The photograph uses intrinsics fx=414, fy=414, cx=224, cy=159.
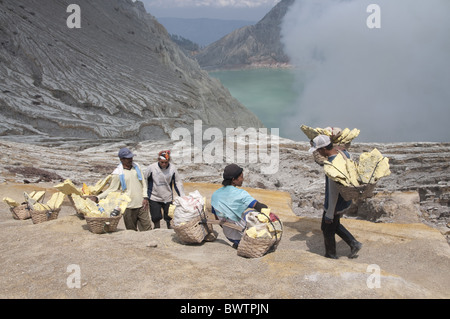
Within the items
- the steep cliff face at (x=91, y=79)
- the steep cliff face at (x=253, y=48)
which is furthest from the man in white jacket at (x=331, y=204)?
the steep cliff face at (x=253, y=48)

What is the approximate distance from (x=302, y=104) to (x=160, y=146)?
64863mm

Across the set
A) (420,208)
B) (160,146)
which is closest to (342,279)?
(420,208)

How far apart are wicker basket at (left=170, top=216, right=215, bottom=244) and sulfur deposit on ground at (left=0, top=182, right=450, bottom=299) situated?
11 cm

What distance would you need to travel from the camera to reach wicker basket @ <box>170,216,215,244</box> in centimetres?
471

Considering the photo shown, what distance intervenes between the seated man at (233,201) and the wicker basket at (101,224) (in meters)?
1.56

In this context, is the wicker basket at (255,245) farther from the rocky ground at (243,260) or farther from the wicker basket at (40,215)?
the wicker basket at (40,215)

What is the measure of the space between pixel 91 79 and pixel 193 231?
75.1 ft

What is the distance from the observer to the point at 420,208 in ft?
25.9

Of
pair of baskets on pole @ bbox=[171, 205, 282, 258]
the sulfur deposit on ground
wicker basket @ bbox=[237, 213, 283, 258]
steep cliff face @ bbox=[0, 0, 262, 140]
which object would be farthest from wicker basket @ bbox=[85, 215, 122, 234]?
steep cliff face @ bbox=[0, 0, 262, 140]

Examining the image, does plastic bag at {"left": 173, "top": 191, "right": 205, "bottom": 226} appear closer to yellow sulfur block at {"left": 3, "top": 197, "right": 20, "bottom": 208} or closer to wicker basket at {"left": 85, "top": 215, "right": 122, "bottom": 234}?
wicker basket at {"left": 85, "top": 215, "right": 122, "bottom": 234}

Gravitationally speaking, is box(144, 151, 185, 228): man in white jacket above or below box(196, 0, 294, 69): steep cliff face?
below

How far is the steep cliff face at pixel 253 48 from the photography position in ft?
395

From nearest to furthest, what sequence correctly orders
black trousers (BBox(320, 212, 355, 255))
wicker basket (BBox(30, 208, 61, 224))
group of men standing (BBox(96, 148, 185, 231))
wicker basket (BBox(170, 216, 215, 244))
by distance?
wicker basket (BBox(170, 216, 215, 244)) < black trousers (BBox(320, 212, 355, 255)) < group of men standing (BBox(96, 148, 185, 231)) < wicker basket (BBox(30, 208, 61, 224))

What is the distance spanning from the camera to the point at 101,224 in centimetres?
530
